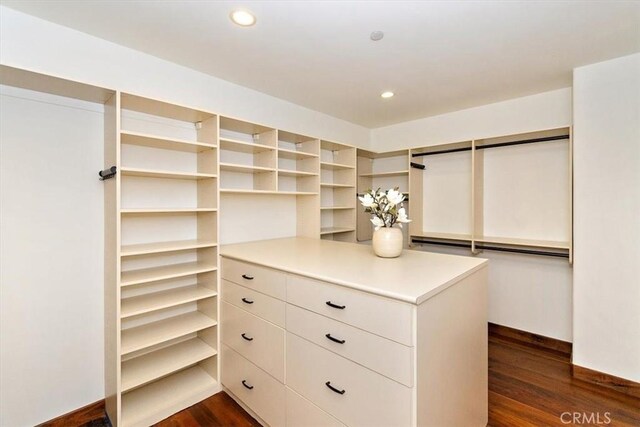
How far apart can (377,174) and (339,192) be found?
567 mm

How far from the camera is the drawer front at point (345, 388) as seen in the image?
1.16m

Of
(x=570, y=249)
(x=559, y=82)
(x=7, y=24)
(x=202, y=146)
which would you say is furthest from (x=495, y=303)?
(x=7, y=24)

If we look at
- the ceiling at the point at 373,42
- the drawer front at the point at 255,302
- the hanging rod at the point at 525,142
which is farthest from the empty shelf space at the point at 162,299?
the hanging rod at the point at 525,142

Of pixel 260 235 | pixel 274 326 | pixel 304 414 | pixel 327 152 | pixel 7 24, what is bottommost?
pixel 304 414

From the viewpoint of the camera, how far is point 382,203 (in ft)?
5.90

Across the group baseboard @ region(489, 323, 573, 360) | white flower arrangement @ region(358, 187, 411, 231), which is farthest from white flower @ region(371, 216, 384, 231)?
baseboard @ region(489, 323, 573, 360)

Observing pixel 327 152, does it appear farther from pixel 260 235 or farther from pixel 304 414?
pixel 304 414

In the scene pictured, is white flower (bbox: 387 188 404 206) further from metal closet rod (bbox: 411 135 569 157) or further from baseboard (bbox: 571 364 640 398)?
baseboard (bbox: 571 364 640 398)

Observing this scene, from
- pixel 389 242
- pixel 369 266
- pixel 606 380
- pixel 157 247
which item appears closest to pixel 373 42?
pixel 389 242

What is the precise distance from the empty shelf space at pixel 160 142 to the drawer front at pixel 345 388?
4.63 feet

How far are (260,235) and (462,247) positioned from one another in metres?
2.22

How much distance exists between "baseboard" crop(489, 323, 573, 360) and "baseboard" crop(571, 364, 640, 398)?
1.15 feet

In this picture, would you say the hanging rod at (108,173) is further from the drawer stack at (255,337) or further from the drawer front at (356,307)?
the drawer front at (356,307)

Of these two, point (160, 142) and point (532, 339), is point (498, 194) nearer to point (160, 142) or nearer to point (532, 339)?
point (532, 339)
